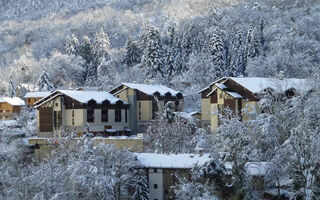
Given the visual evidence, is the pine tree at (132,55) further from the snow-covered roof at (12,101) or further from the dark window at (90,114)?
the dark window at (90,114)

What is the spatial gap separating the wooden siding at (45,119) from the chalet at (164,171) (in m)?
19.5

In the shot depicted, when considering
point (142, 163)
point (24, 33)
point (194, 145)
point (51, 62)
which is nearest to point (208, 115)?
point (194, 145)

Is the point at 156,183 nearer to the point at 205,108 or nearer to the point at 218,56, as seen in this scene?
the point at 205,108

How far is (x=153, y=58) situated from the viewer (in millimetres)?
77625

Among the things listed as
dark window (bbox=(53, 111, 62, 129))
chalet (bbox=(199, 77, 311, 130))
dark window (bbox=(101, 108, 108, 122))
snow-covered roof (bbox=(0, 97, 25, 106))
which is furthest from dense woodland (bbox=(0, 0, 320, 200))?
dark window (bbox=(53, 111, 62, 129))

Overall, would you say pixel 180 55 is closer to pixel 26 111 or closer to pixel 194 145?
pixel 26 111

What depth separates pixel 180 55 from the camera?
83438 millimetres

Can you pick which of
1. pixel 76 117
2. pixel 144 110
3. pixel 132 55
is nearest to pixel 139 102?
pixel 144 110

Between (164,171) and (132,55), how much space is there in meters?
50.6

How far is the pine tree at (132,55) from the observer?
88.6 metres

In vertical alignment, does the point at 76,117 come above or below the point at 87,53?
below

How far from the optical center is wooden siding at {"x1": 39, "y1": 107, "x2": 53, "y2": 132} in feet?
188

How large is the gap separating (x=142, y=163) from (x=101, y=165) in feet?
11.7

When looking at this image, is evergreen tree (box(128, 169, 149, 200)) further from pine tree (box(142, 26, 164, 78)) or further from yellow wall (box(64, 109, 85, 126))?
pine tree (box(142, 26, 164, 78))
